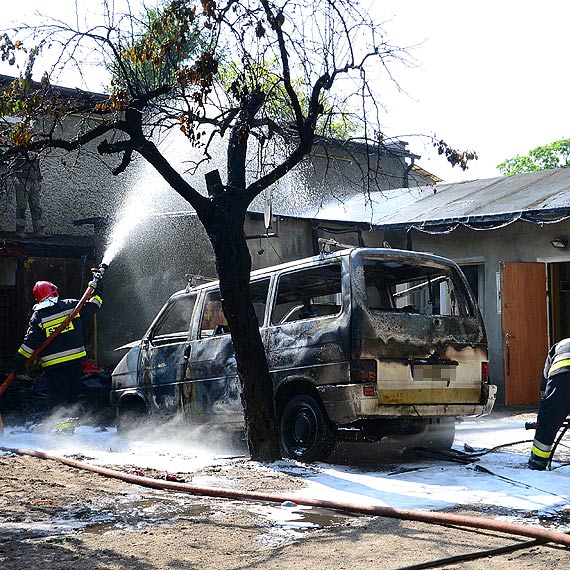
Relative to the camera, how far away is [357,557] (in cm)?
457

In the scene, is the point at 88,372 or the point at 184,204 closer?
the point at 88,372

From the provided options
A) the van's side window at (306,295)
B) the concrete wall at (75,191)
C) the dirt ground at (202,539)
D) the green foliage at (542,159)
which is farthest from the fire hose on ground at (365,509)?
the green foliage at (542,159)

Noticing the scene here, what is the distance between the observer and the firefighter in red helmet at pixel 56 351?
10781 millimetres

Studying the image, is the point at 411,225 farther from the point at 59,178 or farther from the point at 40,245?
the point at 59,178

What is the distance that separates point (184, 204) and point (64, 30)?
7.64 metres

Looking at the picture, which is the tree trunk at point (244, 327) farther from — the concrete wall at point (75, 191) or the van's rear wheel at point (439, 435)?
the concrete wall at point (75, 191)

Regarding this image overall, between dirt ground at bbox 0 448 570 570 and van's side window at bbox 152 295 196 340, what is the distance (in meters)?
3.20

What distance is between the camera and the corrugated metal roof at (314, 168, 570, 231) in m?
12.6

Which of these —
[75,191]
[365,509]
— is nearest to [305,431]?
[365,509]

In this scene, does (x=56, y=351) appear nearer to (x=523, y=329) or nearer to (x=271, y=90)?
(x=271, y=90)

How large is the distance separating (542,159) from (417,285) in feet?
168

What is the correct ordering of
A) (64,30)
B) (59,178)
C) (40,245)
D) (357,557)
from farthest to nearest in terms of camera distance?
(59,178), (40,245), (64,30), (357,557)

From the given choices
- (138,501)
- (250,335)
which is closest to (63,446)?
(250,335)

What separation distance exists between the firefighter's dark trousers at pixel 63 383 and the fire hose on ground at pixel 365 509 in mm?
3213
